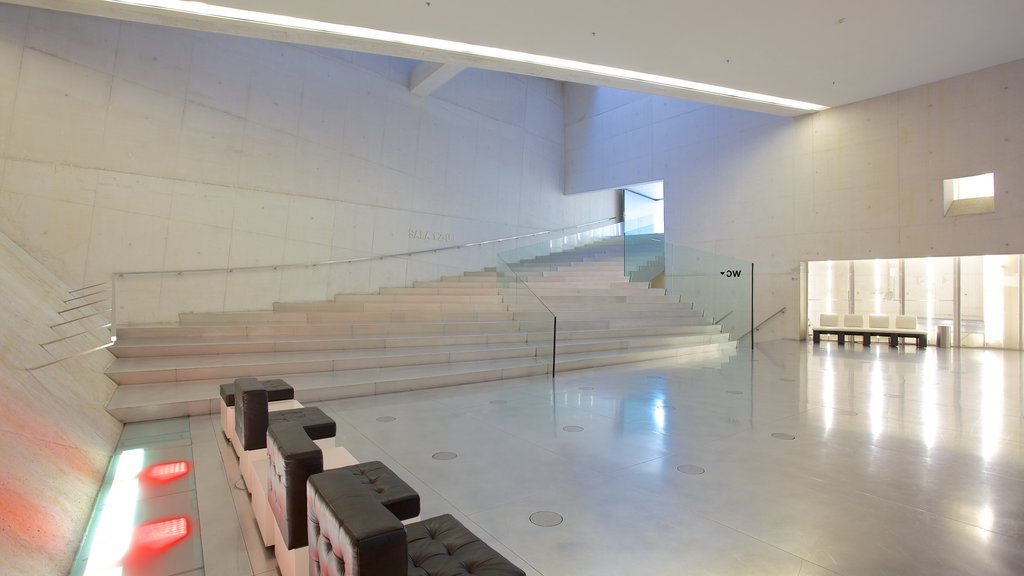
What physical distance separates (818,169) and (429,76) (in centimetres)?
897

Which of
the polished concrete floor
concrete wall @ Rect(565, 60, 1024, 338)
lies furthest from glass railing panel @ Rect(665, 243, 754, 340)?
the polished concrete floor

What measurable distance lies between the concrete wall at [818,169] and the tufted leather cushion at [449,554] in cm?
1149

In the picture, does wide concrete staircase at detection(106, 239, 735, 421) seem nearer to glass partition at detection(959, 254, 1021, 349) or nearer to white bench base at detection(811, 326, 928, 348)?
white bench base at detection(811, 326, 928, 348)

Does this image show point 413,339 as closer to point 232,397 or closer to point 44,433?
point 232,397

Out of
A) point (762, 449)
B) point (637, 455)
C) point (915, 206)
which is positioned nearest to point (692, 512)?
point (637, 455)

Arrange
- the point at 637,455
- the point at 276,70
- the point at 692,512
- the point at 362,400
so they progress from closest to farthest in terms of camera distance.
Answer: the point at 692,512, the point at 637,455, the point at 362,400, the point at 276,70

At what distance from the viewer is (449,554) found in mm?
1648

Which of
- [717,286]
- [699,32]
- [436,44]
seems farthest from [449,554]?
[717,286]

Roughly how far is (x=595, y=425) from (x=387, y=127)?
8509mm

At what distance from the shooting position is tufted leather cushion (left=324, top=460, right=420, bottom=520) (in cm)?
194

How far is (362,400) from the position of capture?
17.0ft

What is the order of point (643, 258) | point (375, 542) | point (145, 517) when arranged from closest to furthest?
point (375, 542)
point (145, 517)
point (643, 258)

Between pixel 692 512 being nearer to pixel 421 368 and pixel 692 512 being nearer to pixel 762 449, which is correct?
pixel 762 449

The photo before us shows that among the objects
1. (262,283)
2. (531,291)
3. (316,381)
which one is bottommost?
(316,381)
